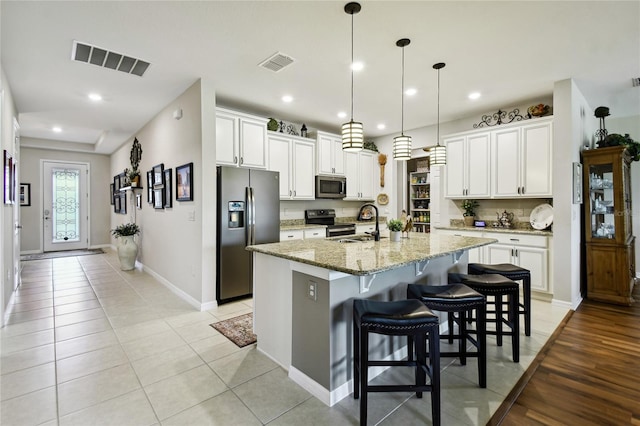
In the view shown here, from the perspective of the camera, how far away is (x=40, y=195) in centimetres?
773

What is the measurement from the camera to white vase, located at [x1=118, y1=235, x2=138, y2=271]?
228 inches

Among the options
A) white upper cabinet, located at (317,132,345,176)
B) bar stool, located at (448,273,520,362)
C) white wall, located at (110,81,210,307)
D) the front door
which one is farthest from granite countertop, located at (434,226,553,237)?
the front door

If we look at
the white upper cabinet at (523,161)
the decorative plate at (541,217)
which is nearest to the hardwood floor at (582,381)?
the decorative plate at (541,217)

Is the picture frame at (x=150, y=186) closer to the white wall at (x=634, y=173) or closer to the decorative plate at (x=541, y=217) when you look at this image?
the decorative plate at (x=541, y=217)

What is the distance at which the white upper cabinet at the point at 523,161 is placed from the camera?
4180mm

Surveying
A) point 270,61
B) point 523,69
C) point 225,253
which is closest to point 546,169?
point 523,69

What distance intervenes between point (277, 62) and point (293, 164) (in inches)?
83.0

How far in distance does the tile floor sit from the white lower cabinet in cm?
54

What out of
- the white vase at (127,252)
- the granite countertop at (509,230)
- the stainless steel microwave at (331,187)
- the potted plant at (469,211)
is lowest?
the white vase at (127,252)

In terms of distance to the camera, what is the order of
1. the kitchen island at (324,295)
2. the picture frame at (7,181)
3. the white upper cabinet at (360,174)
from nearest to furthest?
the kitchen island at (324,295) → the picture frame at (7,181) → the white upper cabinet at (360,174)

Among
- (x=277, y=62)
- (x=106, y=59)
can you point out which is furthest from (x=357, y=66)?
(x=106, y=59)

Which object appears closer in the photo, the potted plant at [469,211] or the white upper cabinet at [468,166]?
the white upper cabinet at [468,166]

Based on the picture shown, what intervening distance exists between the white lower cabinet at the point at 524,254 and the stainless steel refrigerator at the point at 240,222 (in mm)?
3127

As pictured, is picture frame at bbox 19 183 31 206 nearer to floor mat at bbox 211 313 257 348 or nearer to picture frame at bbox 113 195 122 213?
picture frame at bbox 113 195 122 213
